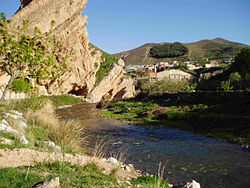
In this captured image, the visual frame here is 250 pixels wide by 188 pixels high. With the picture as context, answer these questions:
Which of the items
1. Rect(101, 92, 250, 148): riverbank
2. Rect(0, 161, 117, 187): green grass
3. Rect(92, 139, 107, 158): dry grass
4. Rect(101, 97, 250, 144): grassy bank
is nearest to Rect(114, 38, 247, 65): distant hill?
Rect(101, 92, 250, 148): riverbank

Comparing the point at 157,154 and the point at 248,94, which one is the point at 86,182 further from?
the point at 248,94

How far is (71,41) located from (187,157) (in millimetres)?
39183

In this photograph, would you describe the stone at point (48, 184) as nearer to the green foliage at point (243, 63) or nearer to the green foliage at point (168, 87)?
the green foliage at point (168, 87)

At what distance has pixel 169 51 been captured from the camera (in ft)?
524

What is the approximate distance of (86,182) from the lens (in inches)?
167

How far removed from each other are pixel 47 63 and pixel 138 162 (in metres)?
6.18

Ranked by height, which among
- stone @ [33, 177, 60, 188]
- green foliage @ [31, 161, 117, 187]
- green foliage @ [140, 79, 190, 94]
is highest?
green foliage @ [140, 79, 190, 94]

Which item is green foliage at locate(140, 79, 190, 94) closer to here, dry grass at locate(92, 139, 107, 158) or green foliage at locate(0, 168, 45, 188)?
dry grass at locate(92, 139, 107, 158)

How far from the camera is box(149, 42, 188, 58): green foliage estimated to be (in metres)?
154

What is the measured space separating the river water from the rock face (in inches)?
1116

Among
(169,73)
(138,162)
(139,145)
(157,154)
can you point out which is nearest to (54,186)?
(138,162)

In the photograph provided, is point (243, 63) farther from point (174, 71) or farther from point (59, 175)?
point (59, 175)

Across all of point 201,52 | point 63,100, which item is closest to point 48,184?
point 63,100

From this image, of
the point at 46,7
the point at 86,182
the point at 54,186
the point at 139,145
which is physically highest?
the point at 46,7
